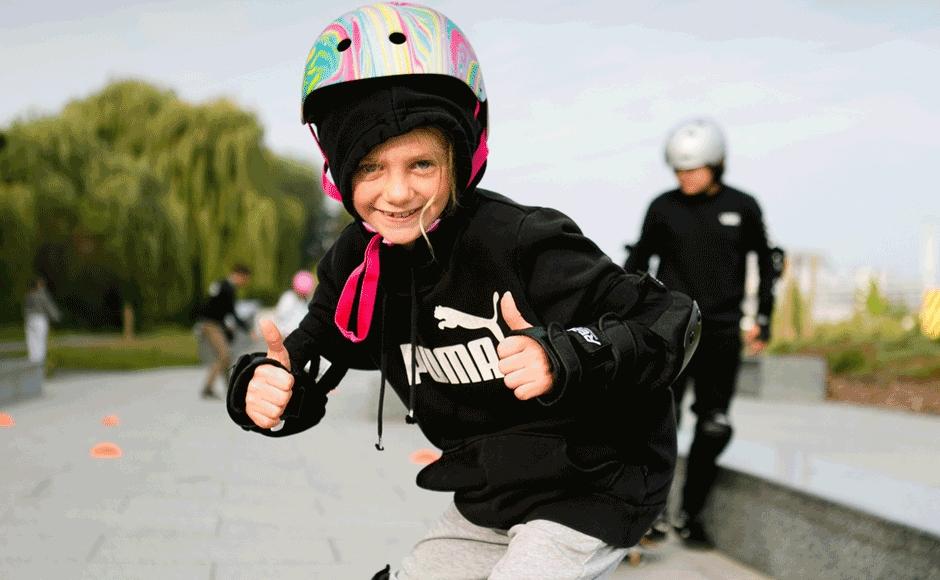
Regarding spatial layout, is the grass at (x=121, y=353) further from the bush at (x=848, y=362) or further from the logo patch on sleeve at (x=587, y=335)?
the logo patch on sleeve at (x=587, y=335)

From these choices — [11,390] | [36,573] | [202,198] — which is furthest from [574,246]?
[202,198]

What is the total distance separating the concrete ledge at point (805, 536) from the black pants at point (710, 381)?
0.10 metres

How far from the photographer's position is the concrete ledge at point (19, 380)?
11.0 metres

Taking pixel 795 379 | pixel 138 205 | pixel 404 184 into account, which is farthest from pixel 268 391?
pixel 138 205

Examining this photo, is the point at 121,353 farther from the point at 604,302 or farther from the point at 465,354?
the point at 604,302

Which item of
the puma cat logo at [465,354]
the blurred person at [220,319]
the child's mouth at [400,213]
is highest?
the child's mouth at [400,213]

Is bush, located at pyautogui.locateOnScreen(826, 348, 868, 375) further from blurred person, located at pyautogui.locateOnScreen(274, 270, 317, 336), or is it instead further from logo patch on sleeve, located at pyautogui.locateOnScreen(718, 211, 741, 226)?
logo patch on sleeve, located at pyautogui.locateOnScreen(718, 211, 741, 226)

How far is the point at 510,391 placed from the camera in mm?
2119

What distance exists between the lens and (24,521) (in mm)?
4906

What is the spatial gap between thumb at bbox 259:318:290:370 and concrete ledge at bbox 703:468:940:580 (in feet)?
6.95

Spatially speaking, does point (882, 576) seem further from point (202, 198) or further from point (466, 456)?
point (202, 198)

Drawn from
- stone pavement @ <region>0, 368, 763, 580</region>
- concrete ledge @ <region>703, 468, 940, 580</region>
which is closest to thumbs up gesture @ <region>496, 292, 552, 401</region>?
concrete ledge @ <region>703, 468, 940, 580</region>

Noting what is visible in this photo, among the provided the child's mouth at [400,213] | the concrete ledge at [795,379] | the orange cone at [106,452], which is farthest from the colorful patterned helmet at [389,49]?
the concrete ledge at [795,379]

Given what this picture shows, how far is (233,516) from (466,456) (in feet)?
10.9
